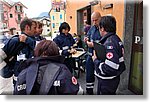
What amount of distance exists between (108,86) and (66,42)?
43 cm

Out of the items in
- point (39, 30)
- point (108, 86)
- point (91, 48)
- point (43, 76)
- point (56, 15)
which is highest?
point (56, 15)

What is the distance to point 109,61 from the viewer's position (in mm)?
1558

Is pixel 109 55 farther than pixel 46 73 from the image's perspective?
Yes

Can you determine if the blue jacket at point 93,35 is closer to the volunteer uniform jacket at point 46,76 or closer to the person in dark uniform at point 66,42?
the person in dark uniform at point 66,42

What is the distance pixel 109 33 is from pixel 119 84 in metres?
0.37

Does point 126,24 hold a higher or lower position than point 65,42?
higher

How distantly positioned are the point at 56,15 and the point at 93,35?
0.96ft

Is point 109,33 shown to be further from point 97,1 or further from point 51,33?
point 51,33

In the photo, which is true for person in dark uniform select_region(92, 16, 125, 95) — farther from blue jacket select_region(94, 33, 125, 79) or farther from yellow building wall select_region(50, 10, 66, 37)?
yellow building wall select_region(50, 10, 66, 37)

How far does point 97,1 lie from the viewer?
5.09 feet

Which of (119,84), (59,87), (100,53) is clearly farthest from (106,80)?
(59,87)

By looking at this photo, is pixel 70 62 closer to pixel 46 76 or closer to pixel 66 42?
pixel 66 42

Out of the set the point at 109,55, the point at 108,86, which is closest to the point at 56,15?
the point at 109,55

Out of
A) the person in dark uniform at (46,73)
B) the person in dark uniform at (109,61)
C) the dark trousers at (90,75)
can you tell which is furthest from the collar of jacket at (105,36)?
the person in dark uniform at (46,73)
